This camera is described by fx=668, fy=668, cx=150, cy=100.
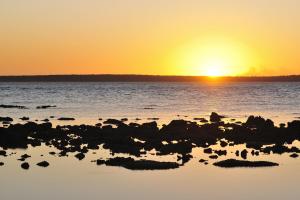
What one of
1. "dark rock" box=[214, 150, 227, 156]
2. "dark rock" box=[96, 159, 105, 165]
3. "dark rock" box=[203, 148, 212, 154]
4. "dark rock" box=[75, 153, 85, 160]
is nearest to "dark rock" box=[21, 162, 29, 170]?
"dark rock" box=[75, 153, 85, 160]

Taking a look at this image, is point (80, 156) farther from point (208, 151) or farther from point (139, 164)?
point (208, 151)

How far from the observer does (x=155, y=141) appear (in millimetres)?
39344

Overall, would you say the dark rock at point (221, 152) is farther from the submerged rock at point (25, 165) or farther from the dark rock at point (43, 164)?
the submerged rock at point (25, 165)

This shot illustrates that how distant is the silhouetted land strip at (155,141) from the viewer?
1272 inches

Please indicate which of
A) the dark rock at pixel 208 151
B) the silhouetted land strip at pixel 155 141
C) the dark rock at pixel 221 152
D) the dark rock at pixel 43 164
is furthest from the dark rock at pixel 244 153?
the dark rock at pixel 43 164

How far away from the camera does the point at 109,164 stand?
3042 cm

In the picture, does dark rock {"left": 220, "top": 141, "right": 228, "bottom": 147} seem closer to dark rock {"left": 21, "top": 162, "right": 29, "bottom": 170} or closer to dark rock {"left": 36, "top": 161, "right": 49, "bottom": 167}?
dark rock {"left": 36, "top": 161, "right": 49, "bottom": 167}

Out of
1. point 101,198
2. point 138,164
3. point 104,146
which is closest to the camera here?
point 101,198

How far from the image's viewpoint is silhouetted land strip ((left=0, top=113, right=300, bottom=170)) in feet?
106

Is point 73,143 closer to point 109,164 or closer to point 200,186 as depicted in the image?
point 109,164

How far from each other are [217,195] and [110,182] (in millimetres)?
4540

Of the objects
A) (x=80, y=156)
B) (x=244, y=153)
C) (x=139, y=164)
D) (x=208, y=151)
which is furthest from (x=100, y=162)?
(x=244, y=153)

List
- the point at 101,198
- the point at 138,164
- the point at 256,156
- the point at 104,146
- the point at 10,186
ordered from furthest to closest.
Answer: the point at 104,146
the point at 256,156
the point at 138,164
the point at 10,186
the point at 101,198

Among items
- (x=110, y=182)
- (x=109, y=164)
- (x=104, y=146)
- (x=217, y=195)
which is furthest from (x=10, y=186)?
(x=104, y=146)
